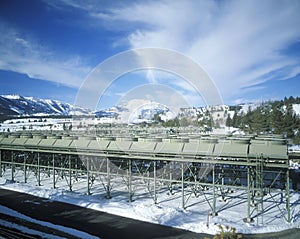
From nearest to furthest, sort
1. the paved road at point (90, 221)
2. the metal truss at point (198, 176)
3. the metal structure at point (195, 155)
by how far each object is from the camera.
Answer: the paved road at point (90, 221) → the metal structure at point (195, 155) → the metal truss at point (198, 176)

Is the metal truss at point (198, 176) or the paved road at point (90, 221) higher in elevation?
the metal truss at point (198, 176)

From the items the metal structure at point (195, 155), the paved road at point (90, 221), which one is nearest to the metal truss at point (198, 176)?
the metal structure at point (195, 155)

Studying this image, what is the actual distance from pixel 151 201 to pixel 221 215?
5.45m

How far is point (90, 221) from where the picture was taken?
14977 millimetres

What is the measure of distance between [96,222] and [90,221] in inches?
17.4

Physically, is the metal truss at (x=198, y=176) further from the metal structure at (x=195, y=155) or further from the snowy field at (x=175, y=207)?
the snowy field at (x=175, y=207)

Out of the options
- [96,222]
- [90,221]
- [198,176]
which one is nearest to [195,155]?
[96,222]

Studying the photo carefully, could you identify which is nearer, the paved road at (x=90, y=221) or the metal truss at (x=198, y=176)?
the paved road at (x=90, y=221)

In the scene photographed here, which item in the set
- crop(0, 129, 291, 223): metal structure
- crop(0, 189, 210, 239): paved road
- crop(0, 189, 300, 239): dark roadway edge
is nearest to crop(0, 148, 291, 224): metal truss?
crop(0, 129, 291, 223): metal structure

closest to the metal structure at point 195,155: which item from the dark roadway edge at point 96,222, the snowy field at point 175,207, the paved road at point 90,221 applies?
the snowy field at point 175,207

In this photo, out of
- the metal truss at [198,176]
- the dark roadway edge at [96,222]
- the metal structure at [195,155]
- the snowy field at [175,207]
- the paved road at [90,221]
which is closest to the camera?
the dark roadway edge at [96,222]

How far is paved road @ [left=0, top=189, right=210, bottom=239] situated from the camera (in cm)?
1301

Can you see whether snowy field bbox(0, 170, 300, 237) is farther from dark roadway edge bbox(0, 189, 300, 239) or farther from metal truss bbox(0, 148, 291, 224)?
dark roadway edge bbox(0, 189, 300, 239)

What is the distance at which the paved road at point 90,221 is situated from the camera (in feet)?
42.7
